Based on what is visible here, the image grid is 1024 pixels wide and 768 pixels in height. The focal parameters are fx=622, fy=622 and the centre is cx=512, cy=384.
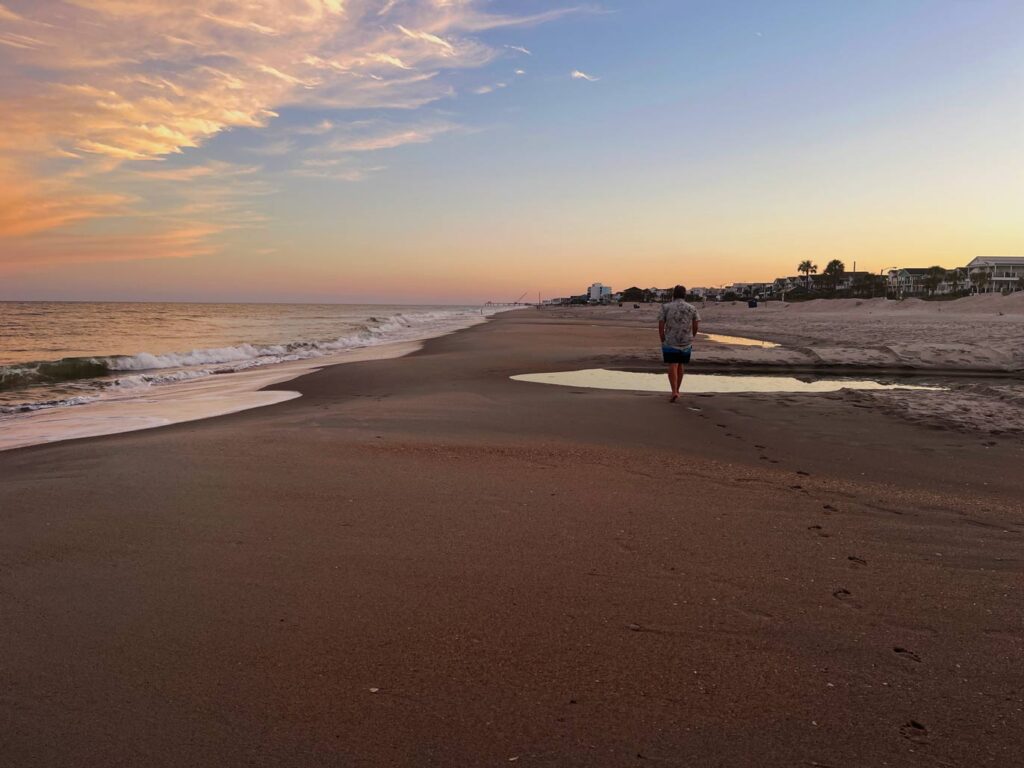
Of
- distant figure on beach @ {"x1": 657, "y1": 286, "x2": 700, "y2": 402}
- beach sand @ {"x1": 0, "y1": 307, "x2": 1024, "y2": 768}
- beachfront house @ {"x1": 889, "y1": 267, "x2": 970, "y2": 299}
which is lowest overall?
beach sand @ {"x1": 0, "y1": 307, "x2": 1024, "y2": 768}

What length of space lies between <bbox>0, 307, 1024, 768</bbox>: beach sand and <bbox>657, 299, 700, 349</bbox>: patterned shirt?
496 centimetres

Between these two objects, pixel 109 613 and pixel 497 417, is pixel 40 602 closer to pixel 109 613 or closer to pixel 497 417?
pixel 109 613

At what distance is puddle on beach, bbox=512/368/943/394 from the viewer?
1277cm

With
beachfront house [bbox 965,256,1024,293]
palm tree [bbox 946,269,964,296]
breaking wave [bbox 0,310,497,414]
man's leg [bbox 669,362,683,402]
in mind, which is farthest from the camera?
palm tree [bbox 946,269,964,296]

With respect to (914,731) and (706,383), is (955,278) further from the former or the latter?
(914,731)

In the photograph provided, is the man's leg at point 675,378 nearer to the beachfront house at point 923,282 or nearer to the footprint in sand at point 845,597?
the footprint in sand at point 845,597

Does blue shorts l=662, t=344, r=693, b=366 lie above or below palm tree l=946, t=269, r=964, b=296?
below

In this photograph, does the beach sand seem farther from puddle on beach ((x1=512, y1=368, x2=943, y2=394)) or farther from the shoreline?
puddle on beach ((x1=512, y1=368, x2=943, y2=394))

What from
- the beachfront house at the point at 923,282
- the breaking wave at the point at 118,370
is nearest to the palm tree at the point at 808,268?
the beachfront house at the point at 923,282

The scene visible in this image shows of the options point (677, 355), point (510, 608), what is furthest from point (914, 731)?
point (677, 355)

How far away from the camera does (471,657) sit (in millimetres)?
2951

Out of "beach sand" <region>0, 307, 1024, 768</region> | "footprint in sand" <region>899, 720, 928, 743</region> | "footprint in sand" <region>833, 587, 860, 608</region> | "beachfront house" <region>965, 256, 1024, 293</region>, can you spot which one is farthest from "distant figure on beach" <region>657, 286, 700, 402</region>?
"beachfront house" <region>965, 256, 1024, 293</region>

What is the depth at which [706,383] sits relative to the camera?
45.3 feet

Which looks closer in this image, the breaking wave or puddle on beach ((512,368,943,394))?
puddle on beach ((512,368,943,394))
